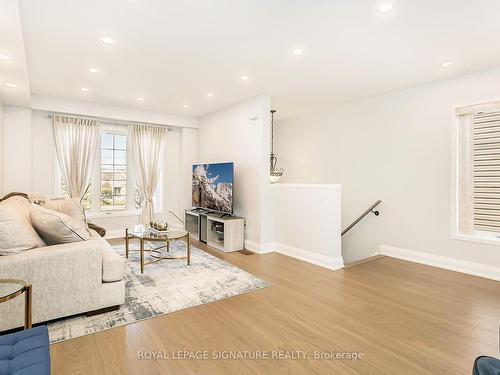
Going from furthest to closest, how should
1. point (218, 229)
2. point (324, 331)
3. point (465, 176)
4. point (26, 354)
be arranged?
point (218, 229) → point (465, 176) → point (324, 331) → point (26, 354)

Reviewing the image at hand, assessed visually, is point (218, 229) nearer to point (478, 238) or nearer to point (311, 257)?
point (311, 257)

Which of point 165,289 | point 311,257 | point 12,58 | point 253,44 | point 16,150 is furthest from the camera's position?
point 16,150

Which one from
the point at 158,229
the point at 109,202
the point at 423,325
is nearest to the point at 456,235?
the point at 423,325

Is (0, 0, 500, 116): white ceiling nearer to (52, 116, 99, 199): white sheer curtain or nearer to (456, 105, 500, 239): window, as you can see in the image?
(456, 105, 500, 239): window

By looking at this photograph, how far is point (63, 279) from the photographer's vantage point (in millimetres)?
2375

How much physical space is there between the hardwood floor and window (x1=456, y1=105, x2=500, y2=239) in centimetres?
75

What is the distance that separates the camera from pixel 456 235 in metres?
3.84

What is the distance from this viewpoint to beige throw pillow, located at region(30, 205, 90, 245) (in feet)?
8.26

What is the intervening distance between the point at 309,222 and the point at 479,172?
2299 millimetres

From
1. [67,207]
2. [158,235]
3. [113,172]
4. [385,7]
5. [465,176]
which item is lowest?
[158,235]

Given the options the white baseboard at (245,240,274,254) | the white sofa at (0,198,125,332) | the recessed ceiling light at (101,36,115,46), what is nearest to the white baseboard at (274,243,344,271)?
the white baseboard at (245,240,274,254)

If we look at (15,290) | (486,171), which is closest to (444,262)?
(486,171)

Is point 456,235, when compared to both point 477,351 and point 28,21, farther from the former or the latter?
point 28,21

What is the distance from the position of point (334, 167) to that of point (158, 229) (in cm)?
343
